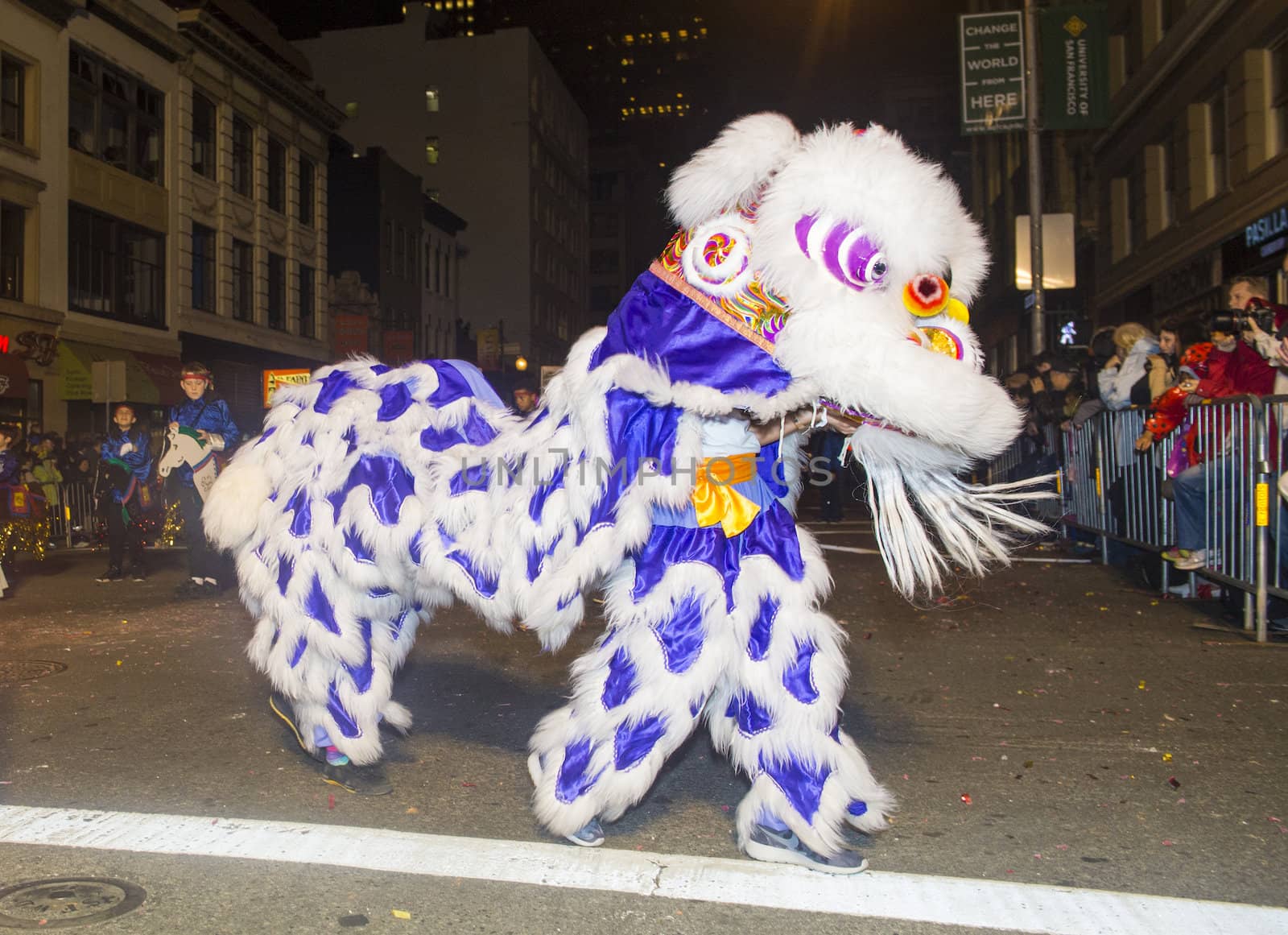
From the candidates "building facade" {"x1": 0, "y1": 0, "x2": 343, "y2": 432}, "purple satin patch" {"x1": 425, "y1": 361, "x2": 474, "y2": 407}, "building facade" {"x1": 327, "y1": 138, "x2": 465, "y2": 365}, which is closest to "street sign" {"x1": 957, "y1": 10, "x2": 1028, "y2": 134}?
"building facade" {"x1": 0, "y1": 0, "x2": 343, "y2": 432}

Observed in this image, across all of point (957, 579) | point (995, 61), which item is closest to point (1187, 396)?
point (957, 579)

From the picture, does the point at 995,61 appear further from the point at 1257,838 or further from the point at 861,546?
the point at 1257,838

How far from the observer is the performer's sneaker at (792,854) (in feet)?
9.70

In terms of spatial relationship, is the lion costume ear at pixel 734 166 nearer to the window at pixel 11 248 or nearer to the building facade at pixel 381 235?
the window at pixel 11 248

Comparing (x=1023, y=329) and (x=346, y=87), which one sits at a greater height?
(x=346, y=87)

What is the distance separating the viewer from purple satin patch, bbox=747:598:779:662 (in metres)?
3.02

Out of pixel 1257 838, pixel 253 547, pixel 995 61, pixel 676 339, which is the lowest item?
pixel 1257 838

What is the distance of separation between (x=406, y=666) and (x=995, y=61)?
1488 cm

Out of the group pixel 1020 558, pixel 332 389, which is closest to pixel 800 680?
pixel 332 389

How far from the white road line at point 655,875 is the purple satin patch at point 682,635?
23.4 inches

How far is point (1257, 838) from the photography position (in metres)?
3.20

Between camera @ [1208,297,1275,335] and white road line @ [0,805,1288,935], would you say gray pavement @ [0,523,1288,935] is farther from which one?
camera @ [1208,297,1275,335]

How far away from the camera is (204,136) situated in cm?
2697

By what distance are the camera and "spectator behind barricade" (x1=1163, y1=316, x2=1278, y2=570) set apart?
2 centimetres
